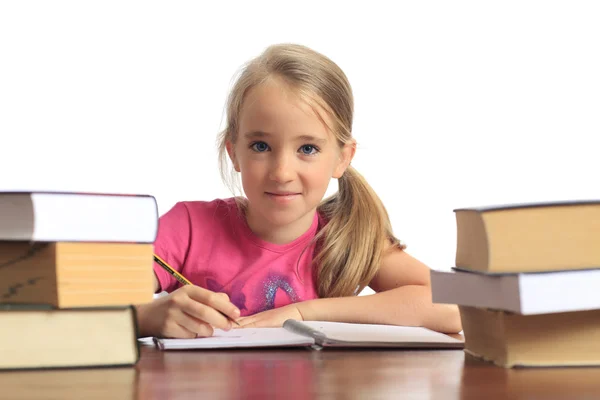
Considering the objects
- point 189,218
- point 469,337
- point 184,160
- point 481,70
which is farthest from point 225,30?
point 469,337

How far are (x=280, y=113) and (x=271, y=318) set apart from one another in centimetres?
37

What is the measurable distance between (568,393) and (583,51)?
9.93ft

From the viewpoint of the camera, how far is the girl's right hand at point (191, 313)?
3.33ft

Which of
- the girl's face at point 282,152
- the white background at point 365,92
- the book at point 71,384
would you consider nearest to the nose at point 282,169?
the girl's face at point 282,152

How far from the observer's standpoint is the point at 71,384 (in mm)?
662

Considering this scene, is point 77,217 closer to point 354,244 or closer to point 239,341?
point 239,341

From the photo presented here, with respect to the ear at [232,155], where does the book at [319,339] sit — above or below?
below

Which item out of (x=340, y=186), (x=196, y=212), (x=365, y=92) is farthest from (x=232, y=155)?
(x=365, y=92)

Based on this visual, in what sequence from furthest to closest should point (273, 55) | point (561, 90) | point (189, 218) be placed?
point (561, 90) < point (189, 218) < point (273, 55)

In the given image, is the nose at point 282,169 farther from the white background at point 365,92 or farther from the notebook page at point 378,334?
→ the white background at point 365,92

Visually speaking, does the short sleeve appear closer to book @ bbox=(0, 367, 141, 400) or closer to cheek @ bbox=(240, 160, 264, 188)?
cheek @ bbox=(240, 160, 264, 188)

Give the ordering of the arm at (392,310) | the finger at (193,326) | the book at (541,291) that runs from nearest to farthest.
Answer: the book at (541,291), the finger at (193,326), the arm at (392,310)

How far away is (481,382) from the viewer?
2.27 feet

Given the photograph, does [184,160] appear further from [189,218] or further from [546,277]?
[546,277]
